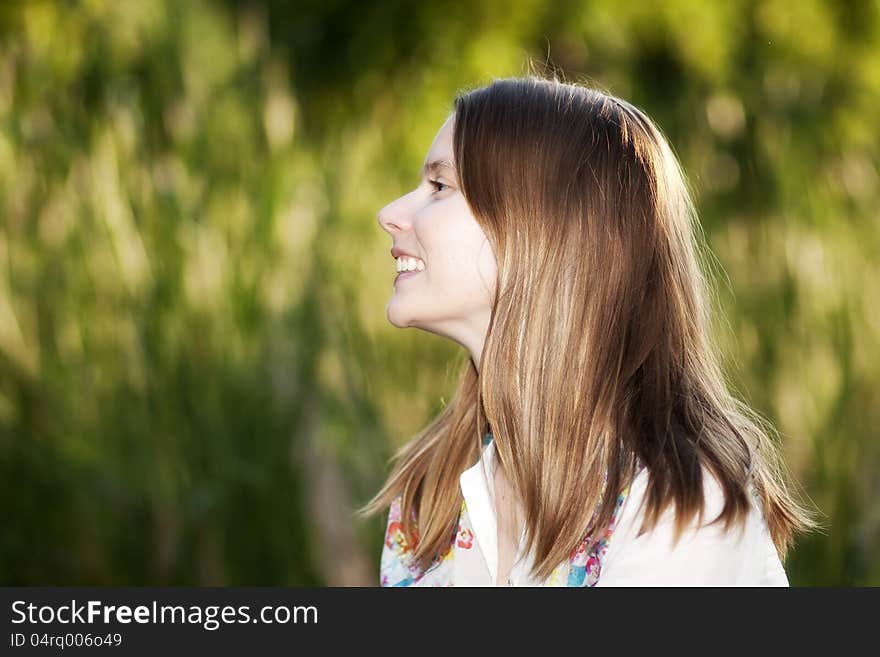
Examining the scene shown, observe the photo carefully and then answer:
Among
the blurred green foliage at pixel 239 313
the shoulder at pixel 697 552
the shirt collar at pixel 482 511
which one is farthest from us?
the blurred green foliage at pixel 239 313

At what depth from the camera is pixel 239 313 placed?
3111 millimetres

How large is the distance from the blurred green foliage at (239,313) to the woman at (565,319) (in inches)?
54.6

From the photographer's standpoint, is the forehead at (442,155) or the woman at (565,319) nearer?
the woman at (565,319)

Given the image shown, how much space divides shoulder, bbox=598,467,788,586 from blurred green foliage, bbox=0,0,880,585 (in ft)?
5.43

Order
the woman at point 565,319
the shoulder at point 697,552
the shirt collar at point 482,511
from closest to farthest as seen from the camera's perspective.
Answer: the shoulder at point 697,552 → the woman at point 565,319 → the shirt collar at point 482,511

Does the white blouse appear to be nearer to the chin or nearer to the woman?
the woman

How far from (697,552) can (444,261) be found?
0.53 metres

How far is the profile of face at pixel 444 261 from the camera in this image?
166 cm

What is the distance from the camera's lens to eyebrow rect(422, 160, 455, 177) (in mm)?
1699

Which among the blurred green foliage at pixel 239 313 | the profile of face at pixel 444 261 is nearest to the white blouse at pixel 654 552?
the profile of face at pixel 444 261

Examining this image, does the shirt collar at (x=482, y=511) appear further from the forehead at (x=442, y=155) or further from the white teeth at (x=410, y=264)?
the forehead at (x=442, y=155)

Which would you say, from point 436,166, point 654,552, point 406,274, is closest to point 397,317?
point 406,274

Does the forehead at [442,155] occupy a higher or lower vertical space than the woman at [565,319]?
higher

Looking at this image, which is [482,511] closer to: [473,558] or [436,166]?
[473,558]
